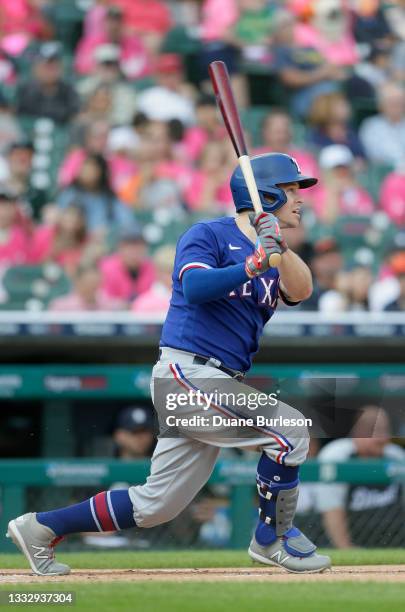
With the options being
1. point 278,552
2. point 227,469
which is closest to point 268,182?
point 278,552

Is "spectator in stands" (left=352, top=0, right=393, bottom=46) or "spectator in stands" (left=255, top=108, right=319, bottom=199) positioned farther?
Result: "spectator in stands" (left=352, top=0, right=393, bottom=46)

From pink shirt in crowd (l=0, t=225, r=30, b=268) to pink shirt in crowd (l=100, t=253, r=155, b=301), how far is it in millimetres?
622

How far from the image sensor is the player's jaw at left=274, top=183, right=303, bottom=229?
4859 mm

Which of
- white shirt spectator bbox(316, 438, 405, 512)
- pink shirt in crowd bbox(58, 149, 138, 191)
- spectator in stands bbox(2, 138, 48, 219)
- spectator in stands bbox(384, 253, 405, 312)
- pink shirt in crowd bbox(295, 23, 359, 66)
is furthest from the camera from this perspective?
pink shirt in crowd bbox(295, 23, 359, 66)

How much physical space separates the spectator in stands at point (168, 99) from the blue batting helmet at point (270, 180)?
5200 mm

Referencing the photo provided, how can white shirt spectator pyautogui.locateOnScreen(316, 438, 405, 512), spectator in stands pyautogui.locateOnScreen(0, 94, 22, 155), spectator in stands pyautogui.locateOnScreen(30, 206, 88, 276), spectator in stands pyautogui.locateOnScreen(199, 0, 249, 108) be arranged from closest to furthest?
white shirt spectator pyautogui.locateOnScreen(316, 438, 405, 512) < spectator in stands pyautogui.locateOnScreen(30, 206, 88, 276) < spectator in stands pyautogui.locateOnScreen(0, 94, 22, 155) < spectator in stands pyautogui.locateOnScreen(199, 0, 249, 108)

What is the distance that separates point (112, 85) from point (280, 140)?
1440 mm

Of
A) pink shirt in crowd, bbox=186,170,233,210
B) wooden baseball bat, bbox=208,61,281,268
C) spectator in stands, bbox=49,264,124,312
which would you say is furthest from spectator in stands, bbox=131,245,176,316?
wooden baseball bat, bbox=208,61,281,268

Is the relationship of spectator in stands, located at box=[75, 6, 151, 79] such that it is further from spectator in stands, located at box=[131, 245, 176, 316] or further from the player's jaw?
the player's jaw

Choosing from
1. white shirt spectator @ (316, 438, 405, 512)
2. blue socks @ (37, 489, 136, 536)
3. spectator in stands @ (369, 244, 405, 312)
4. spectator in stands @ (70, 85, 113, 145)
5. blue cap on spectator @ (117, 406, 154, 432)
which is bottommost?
white shirt spectator @ (316, 438, 405, 512)

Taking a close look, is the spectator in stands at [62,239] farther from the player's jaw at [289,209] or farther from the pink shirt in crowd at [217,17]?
the player's jaw at [289,209]

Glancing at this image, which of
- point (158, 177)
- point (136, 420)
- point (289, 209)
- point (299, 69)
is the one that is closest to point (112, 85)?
point (158, 177)

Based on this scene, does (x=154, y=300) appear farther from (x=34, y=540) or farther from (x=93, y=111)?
(x=34, y=540)

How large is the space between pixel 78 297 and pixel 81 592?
4.27m
